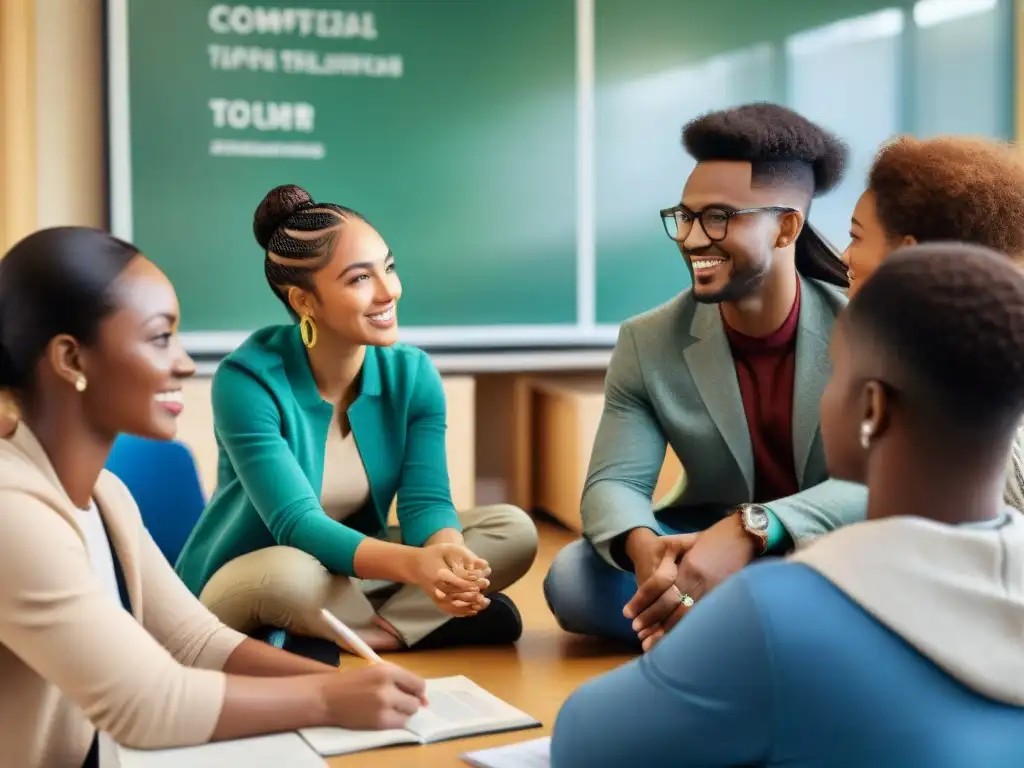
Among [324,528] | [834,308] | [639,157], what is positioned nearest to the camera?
[324,528]

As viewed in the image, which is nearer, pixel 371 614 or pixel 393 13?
pixel 371 614

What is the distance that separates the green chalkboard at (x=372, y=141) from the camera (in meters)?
4.05

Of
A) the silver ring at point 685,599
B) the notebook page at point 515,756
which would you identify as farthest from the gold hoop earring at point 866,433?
the silver ring at point 685,599

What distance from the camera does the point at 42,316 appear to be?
4.46 ft

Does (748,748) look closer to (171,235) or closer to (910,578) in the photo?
(910,578)

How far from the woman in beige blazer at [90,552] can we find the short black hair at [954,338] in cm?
72

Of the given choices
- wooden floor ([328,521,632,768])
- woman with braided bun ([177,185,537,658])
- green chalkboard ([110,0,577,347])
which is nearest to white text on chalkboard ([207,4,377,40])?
green chalkboard ([110,0,577,347])

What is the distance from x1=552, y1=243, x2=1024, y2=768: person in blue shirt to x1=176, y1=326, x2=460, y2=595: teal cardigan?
1.24 m

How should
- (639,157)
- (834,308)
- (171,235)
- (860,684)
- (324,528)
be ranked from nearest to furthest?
1. (860,684)
2. (324,528)
3. (834,308)
4. (171,235)
5. (639,157)

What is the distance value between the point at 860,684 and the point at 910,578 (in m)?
0.10

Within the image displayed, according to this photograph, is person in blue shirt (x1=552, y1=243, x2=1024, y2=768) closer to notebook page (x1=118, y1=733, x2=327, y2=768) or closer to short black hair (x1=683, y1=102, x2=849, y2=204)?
notebook page (x1=118, y1=733, x2=327, y2=768)

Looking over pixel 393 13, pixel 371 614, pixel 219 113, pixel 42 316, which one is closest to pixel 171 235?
pixel 219 113

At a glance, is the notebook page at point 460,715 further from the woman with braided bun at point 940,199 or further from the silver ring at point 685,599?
the woman with braided bun at point 940,199

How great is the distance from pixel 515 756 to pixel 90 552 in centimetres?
55
